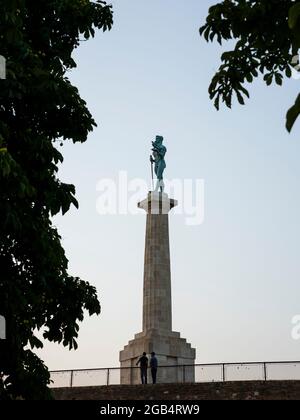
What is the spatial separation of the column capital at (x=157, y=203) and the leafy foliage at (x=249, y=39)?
1180 inches

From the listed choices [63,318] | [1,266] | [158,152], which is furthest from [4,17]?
[158,152]

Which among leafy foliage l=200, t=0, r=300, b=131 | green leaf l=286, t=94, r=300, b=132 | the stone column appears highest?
the stone column

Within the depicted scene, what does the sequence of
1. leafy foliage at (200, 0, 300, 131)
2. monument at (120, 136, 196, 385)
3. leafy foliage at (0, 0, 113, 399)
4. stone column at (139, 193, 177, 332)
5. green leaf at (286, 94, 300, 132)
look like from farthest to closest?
stone column at (139, 193, 177, 332), monument at (120, 136, 196, 385), leafy foliage at (0, 0, 113, 399), leafy foliage at (200, 0, 300, 131), green leaf at (286, 94, 300, 132)

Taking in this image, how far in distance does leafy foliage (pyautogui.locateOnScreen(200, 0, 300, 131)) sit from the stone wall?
19624mm

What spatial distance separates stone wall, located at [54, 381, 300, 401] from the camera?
88.0 ft

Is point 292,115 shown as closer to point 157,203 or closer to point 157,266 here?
point 157,266

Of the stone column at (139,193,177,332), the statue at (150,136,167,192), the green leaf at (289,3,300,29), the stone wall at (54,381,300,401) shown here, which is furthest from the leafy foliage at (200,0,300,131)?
the statue at (150,136,167,192)

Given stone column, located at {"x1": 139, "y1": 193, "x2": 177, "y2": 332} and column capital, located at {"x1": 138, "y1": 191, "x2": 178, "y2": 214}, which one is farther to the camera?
column capital, located at {"x1": 138, "y1": 191, "x2": 178, "y2": 214}

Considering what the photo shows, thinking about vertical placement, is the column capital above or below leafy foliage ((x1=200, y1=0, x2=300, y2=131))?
above

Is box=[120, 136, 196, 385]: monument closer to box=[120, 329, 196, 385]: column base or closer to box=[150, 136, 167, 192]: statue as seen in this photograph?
box=[120, 329, 196, 385]: column base

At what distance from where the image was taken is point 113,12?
52.2ft

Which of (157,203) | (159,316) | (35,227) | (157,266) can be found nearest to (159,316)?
(159,316)

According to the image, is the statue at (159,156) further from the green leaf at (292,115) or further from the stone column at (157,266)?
the green leaf at (292,115)
